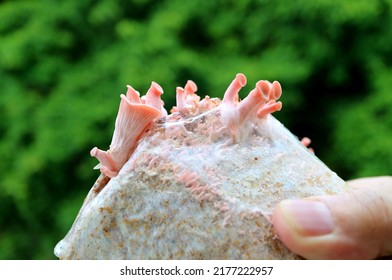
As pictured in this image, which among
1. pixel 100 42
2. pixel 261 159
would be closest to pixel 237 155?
pixel 261 159

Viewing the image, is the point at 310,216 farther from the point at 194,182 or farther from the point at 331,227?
the point at 194,182

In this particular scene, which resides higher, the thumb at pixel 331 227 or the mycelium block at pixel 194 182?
the mycelium block at pixel 194 182

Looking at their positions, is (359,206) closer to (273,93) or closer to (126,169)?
(273,93)

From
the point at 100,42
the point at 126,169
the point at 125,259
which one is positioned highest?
the point at 100,42

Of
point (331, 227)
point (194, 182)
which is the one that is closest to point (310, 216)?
point (331, 227)

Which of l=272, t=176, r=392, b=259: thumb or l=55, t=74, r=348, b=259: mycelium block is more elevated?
Answer: l=55, t=74, r=348, b=259: mycelium block
